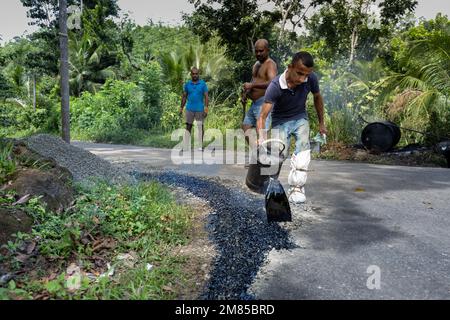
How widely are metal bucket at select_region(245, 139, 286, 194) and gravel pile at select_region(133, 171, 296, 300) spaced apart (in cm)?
14

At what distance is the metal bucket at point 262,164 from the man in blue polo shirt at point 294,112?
197 mm

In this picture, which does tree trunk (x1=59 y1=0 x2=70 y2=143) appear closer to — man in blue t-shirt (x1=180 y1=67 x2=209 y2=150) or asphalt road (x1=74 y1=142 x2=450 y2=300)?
asphalt road (x1=74 y1=142 x2=450 y2=300)

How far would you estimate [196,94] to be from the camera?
929 cm

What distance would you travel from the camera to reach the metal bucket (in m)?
4.52

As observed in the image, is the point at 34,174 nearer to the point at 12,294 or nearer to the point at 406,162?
the point at 12,294

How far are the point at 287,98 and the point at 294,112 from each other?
206 millimetres

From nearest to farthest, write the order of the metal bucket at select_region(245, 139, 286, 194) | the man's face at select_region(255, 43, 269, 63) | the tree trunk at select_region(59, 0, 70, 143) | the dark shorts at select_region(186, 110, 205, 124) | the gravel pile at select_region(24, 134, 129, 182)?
the metal bucket at select_region(245, 139, 286, 194)
the gravel pile at select_region(24, 134, 129, 182)
the man's face at select_region(255, 43, 269, 63)
the tree trunk at select_region(59, 0, 70, 143)
the dark shorts at select_region(186, 110, 205, 124)

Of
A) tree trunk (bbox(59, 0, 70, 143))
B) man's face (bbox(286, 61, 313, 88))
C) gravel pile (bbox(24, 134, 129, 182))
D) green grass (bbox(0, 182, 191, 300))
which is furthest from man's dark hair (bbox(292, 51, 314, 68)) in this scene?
tree trunk (bbox(59, 0, 70, 143))

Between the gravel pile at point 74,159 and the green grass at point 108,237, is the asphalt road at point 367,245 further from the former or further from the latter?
the gravel pile at point 74,159

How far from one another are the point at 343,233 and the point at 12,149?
3.65 m

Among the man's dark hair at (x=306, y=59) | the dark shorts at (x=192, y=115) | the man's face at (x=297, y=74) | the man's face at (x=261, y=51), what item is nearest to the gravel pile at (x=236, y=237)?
the man's face at (x=297, y=74)

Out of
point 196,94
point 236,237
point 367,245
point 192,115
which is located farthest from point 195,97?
point 367,245

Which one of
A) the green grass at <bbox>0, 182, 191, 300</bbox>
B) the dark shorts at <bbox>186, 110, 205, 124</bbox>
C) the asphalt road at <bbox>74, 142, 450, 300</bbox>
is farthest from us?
the dark shorts at <bbox>186, 110, 205, 124</bbox>

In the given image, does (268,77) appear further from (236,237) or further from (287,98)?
(236,237)
